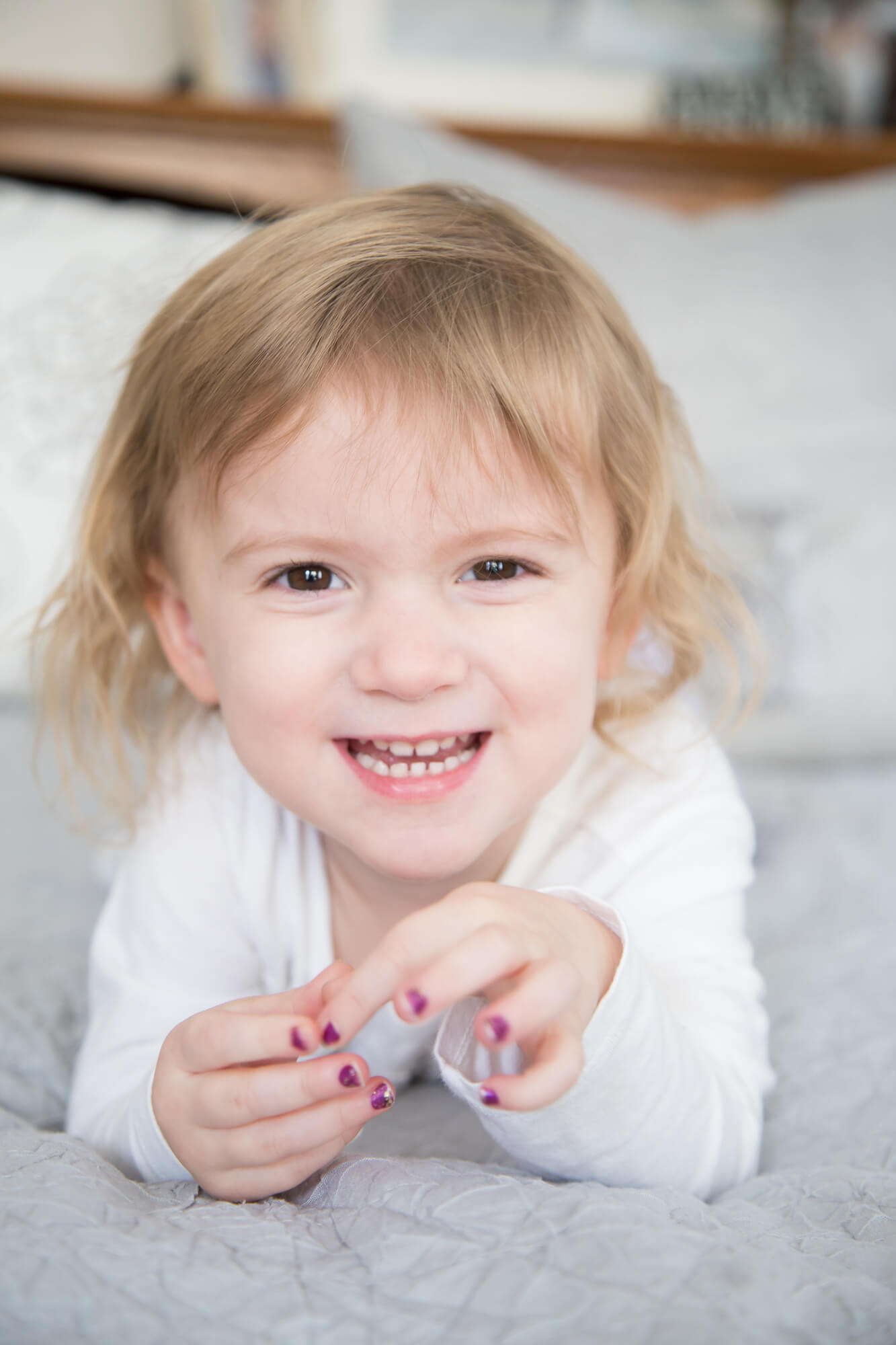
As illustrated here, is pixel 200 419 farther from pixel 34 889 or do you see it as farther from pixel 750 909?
pixel 750 909

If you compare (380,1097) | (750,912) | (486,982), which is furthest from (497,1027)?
(750,912)

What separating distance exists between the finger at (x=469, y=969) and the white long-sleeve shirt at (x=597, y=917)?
0.10 meters

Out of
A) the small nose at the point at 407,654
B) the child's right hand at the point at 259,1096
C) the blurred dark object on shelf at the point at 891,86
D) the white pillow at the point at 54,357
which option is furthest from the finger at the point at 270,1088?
the blurred dark object on shelf at the point at 891,86

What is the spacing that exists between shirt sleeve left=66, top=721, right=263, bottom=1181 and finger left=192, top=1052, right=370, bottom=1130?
4.0 inches

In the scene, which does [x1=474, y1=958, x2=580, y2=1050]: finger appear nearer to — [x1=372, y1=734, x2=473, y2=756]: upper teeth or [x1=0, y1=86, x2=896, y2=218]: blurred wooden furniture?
[x1=372, y1=734, x2=473, y2=756]: upper teeth

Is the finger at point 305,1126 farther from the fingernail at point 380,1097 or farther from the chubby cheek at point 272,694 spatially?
the chubby cheek at point 272,694

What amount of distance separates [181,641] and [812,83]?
192 centimetres

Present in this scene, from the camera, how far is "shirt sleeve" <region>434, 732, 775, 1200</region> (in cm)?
64

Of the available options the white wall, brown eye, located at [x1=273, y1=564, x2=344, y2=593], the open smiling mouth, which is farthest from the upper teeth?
the white wall

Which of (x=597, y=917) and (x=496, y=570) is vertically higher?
(x=496, y=570)

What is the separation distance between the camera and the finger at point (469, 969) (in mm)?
516

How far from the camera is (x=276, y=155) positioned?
6.24 feet

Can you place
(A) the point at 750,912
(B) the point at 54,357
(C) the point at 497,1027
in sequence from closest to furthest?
(C) the point at 497,1027, (A) the point at 750,912, (B) the point at 54,357

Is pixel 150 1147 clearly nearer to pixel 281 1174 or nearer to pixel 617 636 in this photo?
pixel 281 1174
